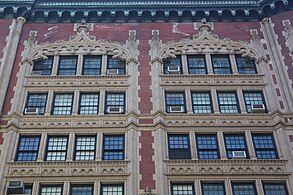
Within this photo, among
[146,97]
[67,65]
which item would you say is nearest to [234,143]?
[146,97]

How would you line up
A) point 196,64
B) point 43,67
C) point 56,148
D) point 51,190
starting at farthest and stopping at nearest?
1. point 196,64
2. point 43,67
3. point 56,148
4. point 51,190

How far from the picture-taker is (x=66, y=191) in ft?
90.6

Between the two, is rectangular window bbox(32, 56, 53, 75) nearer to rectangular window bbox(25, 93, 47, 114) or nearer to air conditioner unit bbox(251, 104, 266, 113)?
rectangular window bbox(25, 93, 47, 114)

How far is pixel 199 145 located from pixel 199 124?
1445mm

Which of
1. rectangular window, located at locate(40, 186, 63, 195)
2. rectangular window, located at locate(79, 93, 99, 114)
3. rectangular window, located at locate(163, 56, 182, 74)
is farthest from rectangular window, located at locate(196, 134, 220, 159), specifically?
rectangular window, located at locate(40, 186, 63, 195)

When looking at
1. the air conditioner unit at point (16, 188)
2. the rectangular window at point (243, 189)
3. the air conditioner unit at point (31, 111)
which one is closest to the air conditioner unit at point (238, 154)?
the rectangular window at point (243, 189)

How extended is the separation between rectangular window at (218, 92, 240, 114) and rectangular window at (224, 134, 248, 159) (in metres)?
1.85

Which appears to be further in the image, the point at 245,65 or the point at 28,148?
the point at 245,65

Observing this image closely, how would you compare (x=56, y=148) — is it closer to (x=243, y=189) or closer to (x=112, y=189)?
(x=112, y=189)

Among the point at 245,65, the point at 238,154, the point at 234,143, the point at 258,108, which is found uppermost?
the point at 245,65

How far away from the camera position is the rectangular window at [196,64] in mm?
34906

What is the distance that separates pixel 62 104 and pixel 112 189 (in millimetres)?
7305

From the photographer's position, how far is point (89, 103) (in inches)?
1289

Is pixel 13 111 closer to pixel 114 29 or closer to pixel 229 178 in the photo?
pixel 114 29
